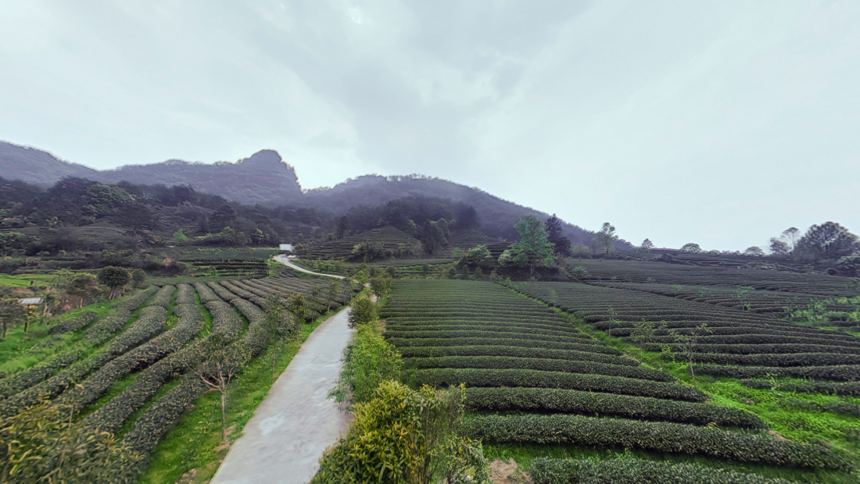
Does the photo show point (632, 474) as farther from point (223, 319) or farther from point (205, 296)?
point (205, 296)

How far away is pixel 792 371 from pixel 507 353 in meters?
16.7

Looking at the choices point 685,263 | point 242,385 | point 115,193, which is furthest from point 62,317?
point 685,263

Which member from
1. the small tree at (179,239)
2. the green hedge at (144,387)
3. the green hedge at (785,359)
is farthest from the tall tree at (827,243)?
the small tree at (179,239)

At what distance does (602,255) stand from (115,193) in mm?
180396

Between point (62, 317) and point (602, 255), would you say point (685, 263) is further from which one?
point (62, 317)

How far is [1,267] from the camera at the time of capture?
38.5 metres

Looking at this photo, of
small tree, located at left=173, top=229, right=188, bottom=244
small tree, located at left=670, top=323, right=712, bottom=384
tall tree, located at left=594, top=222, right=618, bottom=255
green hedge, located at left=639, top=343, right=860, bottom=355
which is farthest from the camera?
tall tree, located at left=594, top=222, right=618, bottom=255

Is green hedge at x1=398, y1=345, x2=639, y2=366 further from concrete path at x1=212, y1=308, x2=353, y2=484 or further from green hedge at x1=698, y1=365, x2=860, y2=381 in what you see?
concrete path at x1=212, y1=308, x2=353, y2=484

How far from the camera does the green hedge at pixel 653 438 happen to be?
356 inches

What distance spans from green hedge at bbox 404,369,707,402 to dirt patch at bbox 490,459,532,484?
423 cm

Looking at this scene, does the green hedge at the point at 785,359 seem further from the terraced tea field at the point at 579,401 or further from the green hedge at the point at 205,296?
the green hedge at the point at 205,296

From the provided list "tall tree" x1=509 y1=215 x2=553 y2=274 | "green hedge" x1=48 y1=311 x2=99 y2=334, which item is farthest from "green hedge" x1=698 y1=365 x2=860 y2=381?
"tall tree" x1=509 y1=215 x2=553 y2=274

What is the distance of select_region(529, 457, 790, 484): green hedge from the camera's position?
25.2 feet

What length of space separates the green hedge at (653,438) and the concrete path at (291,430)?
5876 mm
